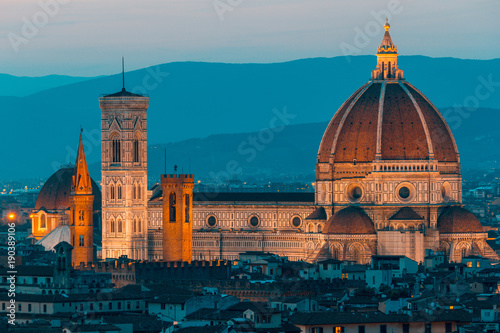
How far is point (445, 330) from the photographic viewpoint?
89.9m

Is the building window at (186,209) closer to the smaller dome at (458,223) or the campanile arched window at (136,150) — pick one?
the campanile arched window at (136,150)

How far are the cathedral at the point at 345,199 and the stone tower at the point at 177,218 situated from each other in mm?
6963

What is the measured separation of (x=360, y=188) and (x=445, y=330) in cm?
7682

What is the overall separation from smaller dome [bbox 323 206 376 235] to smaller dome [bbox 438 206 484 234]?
20.2 feet

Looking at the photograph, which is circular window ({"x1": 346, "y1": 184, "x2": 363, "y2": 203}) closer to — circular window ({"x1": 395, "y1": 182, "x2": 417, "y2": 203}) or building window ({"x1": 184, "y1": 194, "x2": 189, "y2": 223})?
circular window ({"x1": 395, "y1": 182, "x2": 417, "y2": 203})

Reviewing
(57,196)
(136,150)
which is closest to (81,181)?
(136,150)

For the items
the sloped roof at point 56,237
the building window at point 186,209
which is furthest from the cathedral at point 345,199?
A: the building window at point 186,209

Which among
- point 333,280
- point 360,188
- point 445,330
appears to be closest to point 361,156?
point 360,188

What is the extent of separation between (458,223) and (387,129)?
10013 mm

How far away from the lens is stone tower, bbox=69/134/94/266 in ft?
507

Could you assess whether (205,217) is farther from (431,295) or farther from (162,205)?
(431,295)

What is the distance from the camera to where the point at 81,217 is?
157500 mm

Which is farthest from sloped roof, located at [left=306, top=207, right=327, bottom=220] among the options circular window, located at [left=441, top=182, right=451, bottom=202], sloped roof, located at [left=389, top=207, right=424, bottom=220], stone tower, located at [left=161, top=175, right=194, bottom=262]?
stone tower, located at [left=161, top=175, right=194, bottom=262]

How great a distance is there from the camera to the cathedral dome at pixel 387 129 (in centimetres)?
16512
